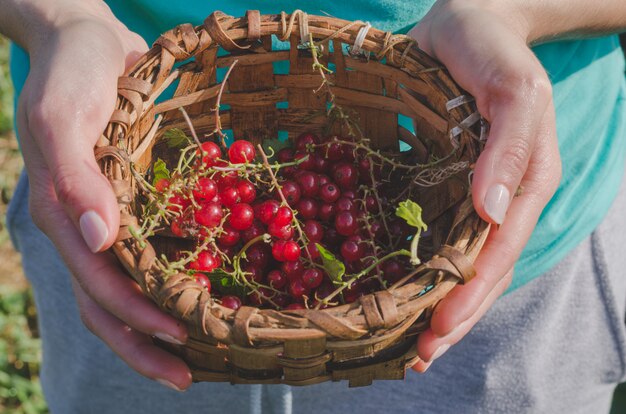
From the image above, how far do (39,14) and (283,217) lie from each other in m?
0.60

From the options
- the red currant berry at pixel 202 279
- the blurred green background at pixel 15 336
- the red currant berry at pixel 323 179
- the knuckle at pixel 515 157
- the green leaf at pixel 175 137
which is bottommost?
the blurred green background at pixel 15 336

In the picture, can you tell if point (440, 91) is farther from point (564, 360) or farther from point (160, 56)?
point (564, 360)

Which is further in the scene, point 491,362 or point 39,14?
point 491,362

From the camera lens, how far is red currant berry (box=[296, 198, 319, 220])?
124cm

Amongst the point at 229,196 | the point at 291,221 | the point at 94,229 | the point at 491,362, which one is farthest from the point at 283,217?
the point at 491,362

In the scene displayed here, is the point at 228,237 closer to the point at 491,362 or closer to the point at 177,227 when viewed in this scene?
the point at 177,227

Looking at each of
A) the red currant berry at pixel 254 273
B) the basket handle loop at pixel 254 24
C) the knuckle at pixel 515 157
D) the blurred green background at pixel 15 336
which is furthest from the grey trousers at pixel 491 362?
the blurred green background at pixel 15 336

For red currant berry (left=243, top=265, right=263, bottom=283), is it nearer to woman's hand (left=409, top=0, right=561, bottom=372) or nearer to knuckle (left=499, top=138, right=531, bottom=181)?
woman's hand (left=409, top=0, right=561, bottom=372)

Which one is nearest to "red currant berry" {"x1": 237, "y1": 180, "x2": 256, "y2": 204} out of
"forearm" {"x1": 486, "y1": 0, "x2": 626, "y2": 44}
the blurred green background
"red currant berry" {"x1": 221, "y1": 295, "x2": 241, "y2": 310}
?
"red currant berry" {"x1": 221, "y1": 295, "x2": 241, "y2": 310}

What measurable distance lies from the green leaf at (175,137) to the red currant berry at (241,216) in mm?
152

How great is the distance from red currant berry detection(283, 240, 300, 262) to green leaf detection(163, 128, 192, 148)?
27 centimetres

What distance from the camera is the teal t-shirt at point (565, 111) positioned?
129 cm

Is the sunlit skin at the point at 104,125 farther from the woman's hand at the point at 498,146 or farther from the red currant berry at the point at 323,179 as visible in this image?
the red currant berry at the point at 323,179

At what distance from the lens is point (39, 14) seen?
4.08 feet
